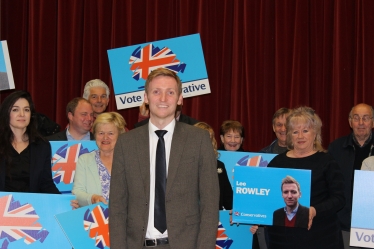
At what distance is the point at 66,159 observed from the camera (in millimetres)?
5016

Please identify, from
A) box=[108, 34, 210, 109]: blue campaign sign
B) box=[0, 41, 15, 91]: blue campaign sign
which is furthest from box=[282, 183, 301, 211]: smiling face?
box=[0, 41, 15, 91]: blue campaign sign

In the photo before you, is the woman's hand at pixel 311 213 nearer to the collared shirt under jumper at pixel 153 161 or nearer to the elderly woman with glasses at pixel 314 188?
the elderly woman with glasses at pixel 314 188

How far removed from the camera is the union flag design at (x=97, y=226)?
4.12 m

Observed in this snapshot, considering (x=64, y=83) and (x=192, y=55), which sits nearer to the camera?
(x=192, y=55)

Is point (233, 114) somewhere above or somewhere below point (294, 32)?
below

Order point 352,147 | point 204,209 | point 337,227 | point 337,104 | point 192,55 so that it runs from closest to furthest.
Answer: point 204,209, point 337,227, point 352,147, point 192,55, point 337,104

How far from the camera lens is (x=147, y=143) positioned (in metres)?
2.90

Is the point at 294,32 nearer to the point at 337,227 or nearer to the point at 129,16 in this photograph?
the point at 129,16

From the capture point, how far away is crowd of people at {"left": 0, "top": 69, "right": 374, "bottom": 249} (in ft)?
9.19

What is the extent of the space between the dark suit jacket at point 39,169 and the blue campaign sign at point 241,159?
1649 millimetres

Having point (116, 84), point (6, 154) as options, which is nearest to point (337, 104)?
point (116, 84)

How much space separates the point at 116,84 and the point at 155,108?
116 inches

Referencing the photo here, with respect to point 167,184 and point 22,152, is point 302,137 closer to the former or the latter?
point 167,184

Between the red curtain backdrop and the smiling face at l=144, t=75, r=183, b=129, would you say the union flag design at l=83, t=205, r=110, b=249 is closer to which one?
the smiling face at l=144, t=75, r=183, b=129
